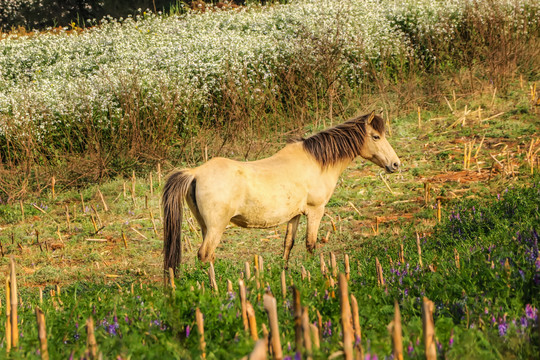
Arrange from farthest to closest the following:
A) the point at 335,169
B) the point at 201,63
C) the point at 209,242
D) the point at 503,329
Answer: the point at 201,63
the point at 335,169
the point at 209,242
the point at 503,329

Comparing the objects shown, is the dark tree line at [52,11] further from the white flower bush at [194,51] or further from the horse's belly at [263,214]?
the horse's belly at [263,214]

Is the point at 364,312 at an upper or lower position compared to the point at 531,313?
lower

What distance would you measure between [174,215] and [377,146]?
2703mm

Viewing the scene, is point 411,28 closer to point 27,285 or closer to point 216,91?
point 216,91

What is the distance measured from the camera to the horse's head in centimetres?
771

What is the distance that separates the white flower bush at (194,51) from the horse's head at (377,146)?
547 cm

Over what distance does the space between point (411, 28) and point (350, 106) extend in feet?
10.6

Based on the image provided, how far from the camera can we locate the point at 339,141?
24.8 ft

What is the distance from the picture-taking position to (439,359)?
2891 millimetres

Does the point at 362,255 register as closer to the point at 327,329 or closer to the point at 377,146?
the point at 377,146

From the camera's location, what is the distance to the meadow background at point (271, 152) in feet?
12.7

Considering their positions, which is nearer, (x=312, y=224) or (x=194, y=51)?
(x=312, y=224)

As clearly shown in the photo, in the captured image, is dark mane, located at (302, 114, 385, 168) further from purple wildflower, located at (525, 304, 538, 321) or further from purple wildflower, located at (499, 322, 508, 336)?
purple wildflower, located at (499, 322, 508, 336)

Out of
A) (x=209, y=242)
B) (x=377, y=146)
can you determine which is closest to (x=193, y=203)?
(x=209, y=242)
